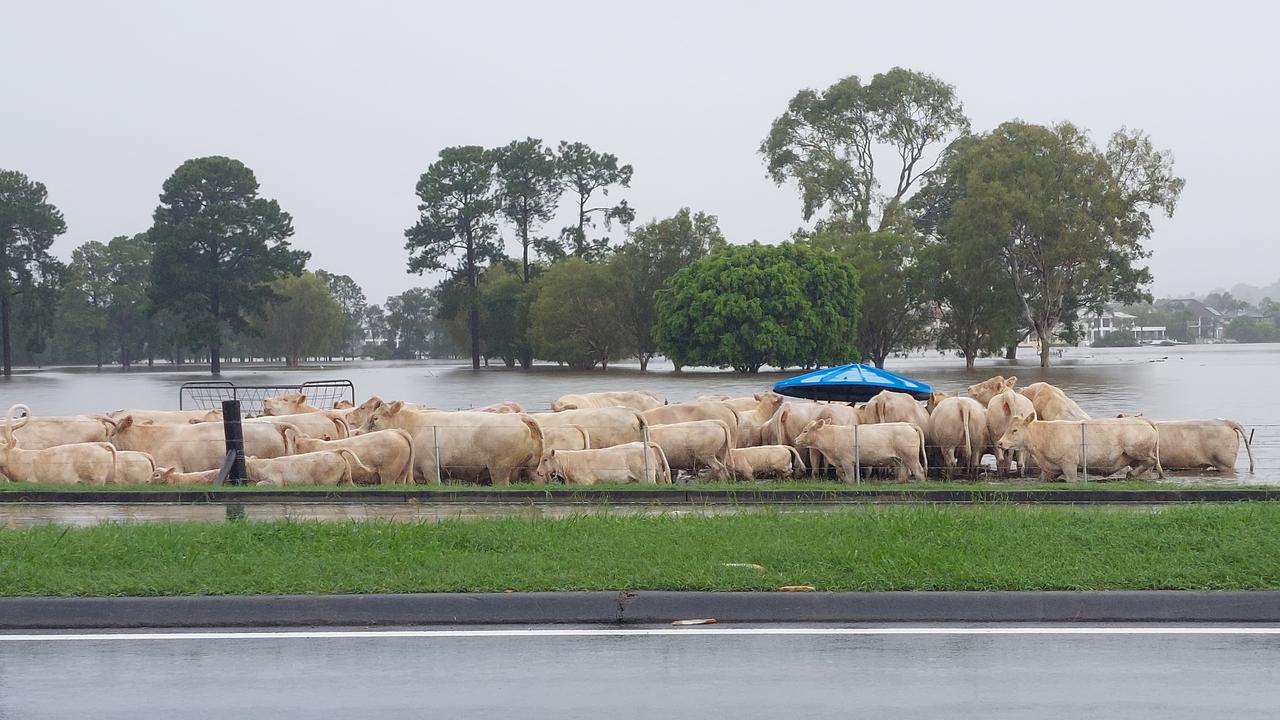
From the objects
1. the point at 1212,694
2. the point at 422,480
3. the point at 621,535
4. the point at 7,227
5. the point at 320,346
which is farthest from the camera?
the point at 320,346

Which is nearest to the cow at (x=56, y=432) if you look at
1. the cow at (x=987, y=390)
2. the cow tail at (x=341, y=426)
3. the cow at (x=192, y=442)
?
the cow at (x=192, y=442)

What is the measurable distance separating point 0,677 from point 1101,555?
288 inches

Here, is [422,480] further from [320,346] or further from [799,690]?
[320,346]

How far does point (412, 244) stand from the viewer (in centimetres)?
11669

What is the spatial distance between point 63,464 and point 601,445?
8390 mm

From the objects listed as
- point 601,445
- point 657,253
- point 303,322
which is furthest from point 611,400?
point 303,322

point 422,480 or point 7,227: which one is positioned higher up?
point 7,227

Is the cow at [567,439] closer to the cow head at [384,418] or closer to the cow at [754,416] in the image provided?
the cow head at [384,418]

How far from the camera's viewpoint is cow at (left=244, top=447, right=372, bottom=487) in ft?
61.7

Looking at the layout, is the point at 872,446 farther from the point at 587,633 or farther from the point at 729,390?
the point at 729,390

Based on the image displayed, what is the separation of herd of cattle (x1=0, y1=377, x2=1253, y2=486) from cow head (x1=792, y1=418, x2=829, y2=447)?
27 millimetres

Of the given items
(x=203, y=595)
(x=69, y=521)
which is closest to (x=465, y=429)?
(x=69, y=521)

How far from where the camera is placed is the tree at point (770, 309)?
82938 millimetres

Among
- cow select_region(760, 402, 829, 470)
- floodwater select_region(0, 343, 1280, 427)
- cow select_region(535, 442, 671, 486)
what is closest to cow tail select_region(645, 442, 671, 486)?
cow select_region(535, 442, 671, 486)
